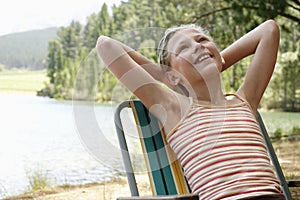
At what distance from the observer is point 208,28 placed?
6.99 metres

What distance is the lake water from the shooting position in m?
6.33

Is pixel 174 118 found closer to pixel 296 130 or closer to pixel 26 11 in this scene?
pixel 296 130

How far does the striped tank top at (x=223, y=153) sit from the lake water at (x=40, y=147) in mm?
4132

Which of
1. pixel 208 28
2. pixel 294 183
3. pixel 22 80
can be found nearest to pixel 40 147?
pixel 22 80

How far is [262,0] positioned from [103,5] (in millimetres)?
3663

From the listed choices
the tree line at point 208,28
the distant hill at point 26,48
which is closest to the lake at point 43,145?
the tree line at point 208,28

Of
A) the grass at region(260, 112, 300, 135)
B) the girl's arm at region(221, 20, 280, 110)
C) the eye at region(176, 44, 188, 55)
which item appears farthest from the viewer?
the grass at region(260, 112, 300, 135)

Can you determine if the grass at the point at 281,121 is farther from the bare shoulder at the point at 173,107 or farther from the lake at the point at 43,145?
the bare shoulder at the point at 173,107

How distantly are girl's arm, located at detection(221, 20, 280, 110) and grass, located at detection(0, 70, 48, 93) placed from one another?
652 centimetres

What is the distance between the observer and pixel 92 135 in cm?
162

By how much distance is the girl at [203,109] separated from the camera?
1.57 meters

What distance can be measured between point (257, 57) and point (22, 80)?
22.4 ft

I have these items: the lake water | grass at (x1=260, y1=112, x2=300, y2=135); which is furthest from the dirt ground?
grass at (x1=260, y1=112, x2=300, y2=135)

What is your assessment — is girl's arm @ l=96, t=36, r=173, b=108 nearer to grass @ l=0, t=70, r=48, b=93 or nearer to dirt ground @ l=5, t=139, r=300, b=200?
dirt ground @ l=5, t=139, r=300, b=200
